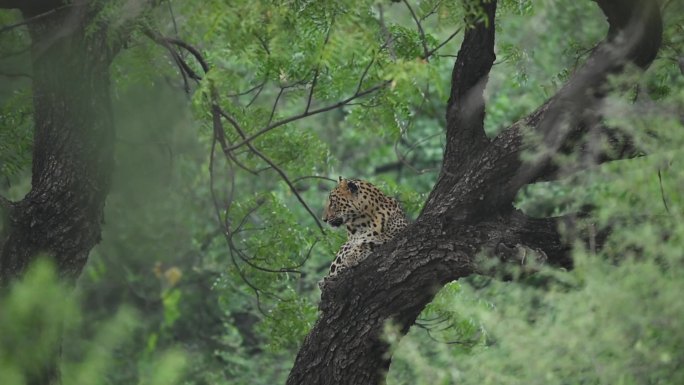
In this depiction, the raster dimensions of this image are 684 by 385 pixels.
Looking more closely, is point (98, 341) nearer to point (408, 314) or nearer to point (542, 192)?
point (408, 314)

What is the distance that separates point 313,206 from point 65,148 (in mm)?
7137

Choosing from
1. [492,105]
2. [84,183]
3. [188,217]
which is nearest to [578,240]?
[84,183]

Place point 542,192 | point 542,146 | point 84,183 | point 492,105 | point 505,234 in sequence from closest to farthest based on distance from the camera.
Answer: point 542,146, point 505,234, point 84,183, point 542,192, point 492,105

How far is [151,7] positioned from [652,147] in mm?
3506

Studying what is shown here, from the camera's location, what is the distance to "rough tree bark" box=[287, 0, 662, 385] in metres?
5.96

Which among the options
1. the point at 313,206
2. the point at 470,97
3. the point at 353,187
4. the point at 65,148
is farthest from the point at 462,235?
the point at 313,206

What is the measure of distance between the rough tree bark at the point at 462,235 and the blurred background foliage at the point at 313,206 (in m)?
0.23

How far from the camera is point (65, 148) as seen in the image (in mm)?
7156

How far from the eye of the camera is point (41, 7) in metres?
7.36

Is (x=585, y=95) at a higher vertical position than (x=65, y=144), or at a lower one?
lower

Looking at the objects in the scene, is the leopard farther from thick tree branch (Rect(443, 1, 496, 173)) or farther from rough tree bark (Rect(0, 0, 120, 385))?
rough tree bark (Rect(0, 0, 120, 385))

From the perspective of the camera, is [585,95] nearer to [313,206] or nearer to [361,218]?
[361,218]

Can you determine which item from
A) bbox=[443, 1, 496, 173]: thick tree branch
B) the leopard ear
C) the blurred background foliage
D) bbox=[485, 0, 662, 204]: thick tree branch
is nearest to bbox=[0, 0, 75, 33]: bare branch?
the blurred background foliage

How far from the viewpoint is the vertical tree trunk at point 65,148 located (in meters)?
7.00
